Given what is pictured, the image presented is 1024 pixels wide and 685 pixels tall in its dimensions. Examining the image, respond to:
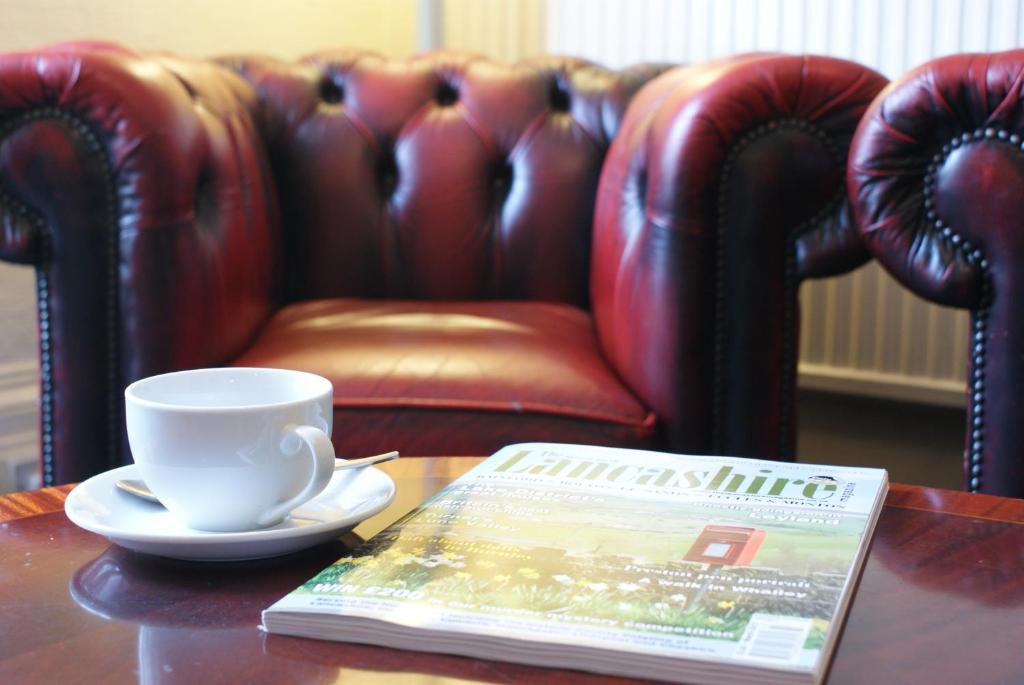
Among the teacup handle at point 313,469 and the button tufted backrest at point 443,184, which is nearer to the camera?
the teacup handle at point 313,469

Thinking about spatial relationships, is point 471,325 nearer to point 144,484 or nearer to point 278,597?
point 144,484

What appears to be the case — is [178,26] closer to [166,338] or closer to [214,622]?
[166,338]

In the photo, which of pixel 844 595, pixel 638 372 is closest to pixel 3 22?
pixel 638 372

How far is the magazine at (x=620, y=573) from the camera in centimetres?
45

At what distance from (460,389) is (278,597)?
72cm

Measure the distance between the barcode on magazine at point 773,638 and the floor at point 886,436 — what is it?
172 centimetres

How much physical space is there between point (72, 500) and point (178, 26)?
1681 millimetres

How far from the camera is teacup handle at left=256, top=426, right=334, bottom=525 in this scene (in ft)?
1.86

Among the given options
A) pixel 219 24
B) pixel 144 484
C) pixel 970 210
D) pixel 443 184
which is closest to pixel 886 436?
pixel 443 184

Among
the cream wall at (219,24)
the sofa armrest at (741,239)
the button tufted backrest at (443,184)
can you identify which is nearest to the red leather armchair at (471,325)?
the sofa armrest at (741,239)

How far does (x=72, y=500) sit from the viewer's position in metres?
0.62

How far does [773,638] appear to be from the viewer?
0.44 m

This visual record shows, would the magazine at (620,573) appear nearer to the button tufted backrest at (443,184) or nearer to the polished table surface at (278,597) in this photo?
the polished table surface at (278,597)

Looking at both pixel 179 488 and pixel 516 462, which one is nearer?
pixel 179 488
